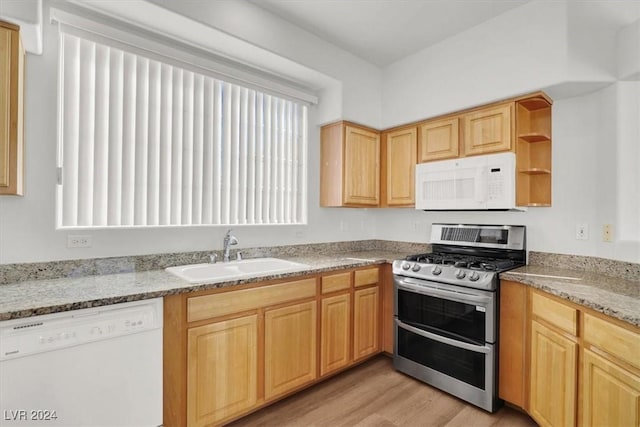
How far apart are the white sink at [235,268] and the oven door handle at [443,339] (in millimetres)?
988

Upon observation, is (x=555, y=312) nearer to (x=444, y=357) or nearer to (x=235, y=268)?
(x=444, y=357)

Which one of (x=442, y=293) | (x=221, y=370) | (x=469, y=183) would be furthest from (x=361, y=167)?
(x=221, y=370)

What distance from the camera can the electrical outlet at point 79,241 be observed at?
196 cm

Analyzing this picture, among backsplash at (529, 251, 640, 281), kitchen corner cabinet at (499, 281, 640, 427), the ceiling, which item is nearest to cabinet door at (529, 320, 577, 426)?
kitchen corner cabinet at (499, 281, 640, 427)

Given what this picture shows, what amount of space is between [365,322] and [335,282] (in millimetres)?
562

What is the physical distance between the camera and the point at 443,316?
8.00ft

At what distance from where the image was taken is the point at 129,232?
2.16 metres

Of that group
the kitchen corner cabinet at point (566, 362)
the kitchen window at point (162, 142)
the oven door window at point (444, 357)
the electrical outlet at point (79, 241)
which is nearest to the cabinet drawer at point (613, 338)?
the kitchen corner cabinet at point (566, 362)

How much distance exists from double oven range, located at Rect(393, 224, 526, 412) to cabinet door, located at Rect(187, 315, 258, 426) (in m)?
1.28

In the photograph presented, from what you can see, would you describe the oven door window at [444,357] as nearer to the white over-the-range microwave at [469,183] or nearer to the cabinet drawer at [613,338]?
the cabinet drawer at [613,338]

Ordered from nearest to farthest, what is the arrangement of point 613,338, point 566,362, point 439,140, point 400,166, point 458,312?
point 613,338
point 566,362
point 458,312
point 439,140
point 400,166

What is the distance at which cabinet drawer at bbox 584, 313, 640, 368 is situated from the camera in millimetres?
1375

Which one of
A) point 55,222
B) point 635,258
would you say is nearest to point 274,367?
point 55,222

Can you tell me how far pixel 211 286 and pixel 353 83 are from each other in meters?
2.35
